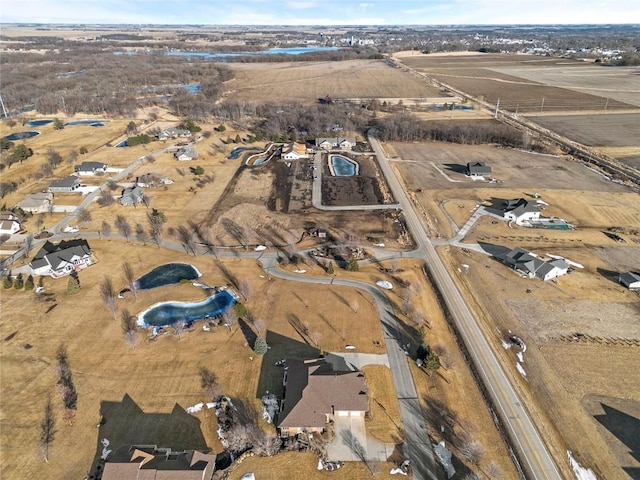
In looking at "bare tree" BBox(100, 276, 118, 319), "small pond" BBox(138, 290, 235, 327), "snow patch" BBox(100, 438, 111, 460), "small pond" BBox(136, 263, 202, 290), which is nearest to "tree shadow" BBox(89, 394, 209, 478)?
"snow patch" BBox(100, 438, 111, 460)

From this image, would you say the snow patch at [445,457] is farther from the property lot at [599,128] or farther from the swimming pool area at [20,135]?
the swimming pool area at [20,135]

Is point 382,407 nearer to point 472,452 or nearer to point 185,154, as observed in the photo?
point 472,452

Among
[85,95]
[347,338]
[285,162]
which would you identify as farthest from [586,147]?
[85,95]

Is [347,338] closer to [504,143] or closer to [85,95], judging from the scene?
[504,143]

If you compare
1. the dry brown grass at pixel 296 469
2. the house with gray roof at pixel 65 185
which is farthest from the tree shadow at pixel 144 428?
the house with gray roof at pixel 65 185

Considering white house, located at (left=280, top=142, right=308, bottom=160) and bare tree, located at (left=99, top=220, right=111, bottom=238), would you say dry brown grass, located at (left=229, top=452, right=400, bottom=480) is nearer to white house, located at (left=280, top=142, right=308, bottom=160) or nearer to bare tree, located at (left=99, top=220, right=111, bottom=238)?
bare tree, located at (left=99, top=220, right=111, bottom=238)

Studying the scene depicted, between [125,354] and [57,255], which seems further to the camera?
[57,255]

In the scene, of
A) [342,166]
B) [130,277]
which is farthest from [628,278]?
[130,277]
